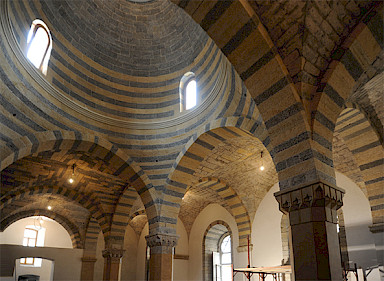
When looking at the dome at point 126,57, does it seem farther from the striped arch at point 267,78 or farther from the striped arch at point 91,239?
the striped arch at point 91,239

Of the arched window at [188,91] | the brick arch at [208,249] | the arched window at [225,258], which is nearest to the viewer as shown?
the arched window at [188,91]

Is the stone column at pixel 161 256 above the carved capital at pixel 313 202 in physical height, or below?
below

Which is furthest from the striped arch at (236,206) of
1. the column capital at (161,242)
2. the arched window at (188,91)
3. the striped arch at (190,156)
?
the column capital at (161,242)

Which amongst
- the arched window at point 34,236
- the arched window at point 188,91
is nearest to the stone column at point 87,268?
the arched window at point 34,236

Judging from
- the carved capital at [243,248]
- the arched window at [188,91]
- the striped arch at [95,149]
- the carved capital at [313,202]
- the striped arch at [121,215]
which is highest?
the arched window at [188,91]

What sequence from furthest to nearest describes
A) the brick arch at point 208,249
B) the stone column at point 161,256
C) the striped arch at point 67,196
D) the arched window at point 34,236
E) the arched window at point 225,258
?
the arched window at point 34,236, the brick arch at point 208,249, the arched window at point 225,258, the striped arch at point 67,196, the stone column at point 161,256

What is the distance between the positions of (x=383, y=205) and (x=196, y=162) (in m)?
4.83

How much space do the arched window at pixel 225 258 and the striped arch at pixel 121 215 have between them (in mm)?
5327

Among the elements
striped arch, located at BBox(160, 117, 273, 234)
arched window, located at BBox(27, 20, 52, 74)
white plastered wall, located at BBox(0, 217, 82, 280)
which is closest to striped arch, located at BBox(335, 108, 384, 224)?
striped arch, located at BBox(160, 117, 273, 234)

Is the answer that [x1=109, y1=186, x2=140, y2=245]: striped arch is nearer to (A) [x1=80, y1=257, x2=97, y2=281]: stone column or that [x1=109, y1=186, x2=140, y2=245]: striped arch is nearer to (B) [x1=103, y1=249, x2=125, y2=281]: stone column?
(B) [x1=103, y1=249, x2=125, y2=281]: stone column

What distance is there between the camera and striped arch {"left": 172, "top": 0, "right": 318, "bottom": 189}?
4477mm

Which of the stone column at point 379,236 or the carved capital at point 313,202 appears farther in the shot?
the stone column at point 379,236

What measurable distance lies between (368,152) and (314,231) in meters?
4.37

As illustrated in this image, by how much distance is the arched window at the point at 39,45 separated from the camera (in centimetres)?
833
